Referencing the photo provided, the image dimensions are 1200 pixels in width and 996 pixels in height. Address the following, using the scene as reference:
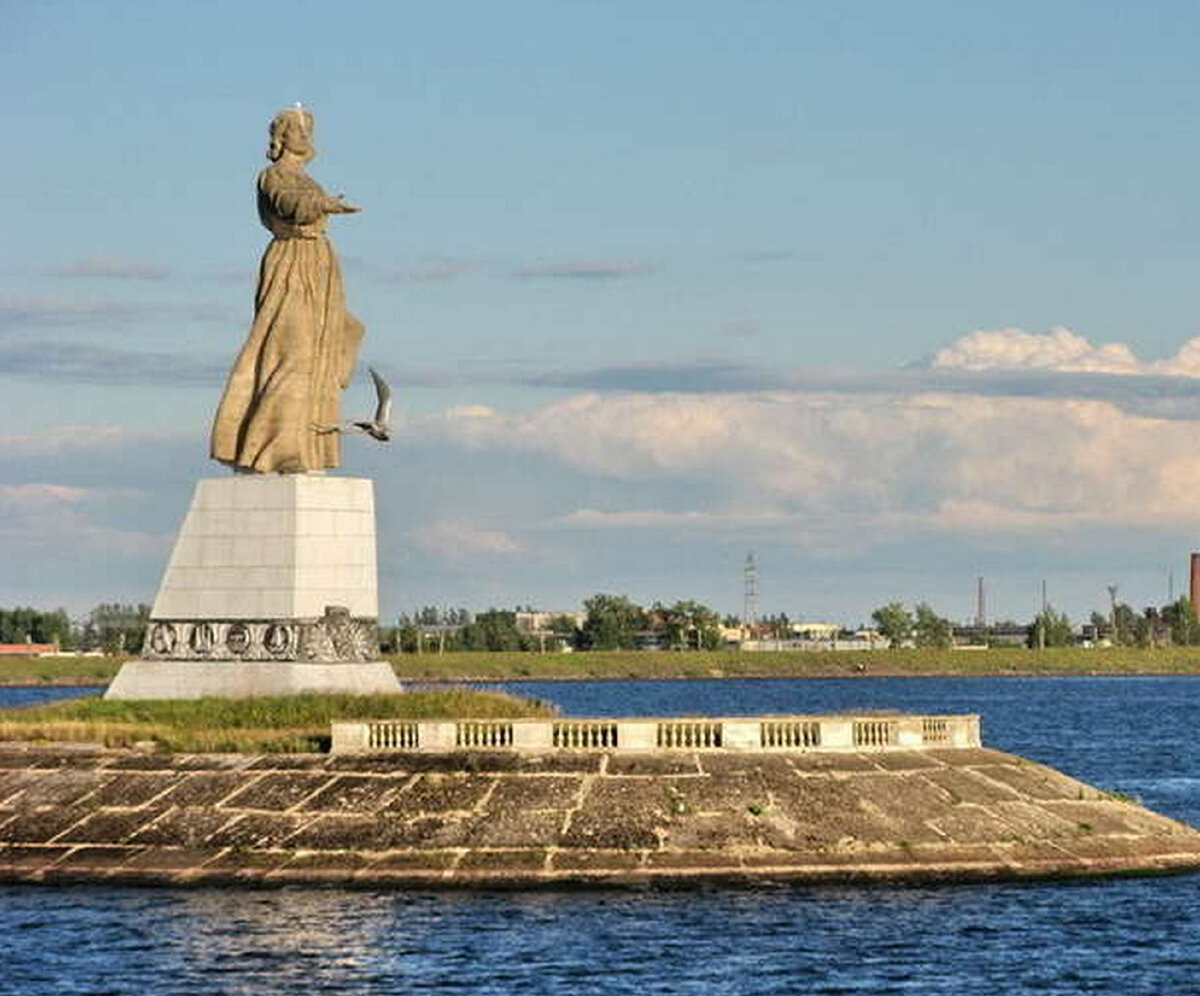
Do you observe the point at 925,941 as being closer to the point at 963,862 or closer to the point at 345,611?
the point at 963,862

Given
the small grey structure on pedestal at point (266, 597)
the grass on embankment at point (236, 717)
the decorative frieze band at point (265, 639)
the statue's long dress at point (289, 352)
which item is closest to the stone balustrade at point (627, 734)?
the grass on embankment at point (236, 717)

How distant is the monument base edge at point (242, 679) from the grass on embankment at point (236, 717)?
1.03 m

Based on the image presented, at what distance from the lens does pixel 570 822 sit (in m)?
64.4

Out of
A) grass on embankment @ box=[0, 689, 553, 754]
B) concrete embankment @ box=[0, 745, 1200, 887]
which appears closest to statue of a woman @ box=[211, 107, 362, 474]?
grass on embankment @ box=[0, 689, 553, 754]

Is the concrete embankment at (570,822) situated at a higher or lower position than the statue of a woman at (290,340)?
lower

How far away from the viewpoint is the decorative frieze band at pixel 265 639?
79.1 m

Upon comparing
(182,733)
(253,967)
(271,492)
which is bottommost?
(253,967)

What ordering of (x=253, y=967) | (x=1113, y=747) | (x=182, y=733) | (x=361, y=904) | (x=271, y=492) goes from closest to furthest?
(x=253, y=967) → (x=361, y=904) → (x=182, y=733) → (x=271, y=492) → (x=1113, y=747)

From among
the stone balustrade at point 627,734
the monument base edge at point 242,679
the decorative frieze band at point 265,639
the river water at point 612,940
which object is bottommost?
the river water at point 612,940

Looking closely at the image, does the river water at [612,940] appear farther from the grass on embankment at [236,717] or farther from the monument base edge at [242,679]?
the monument base edge at [242,679]

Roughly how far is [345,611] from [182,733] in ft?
29.8

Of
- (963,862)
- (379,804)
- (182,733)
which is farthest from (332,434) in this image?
(963,862)

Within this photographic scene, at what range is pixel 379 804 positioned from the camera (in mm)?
66000

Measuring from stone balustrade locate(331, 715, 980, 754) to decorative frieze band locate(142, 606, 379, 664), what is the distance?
988cm
